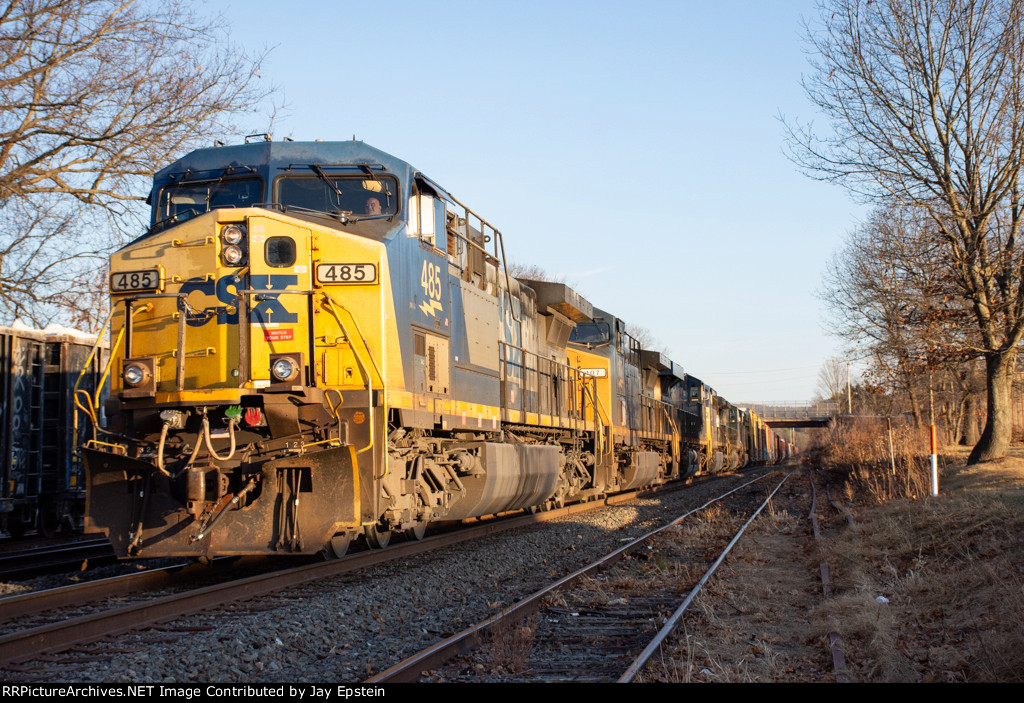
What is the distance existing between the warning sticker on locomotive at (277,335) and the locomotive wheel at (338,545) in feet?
7.34

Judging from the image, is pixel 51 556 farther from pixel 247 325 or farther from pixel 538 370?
pixel 538 370

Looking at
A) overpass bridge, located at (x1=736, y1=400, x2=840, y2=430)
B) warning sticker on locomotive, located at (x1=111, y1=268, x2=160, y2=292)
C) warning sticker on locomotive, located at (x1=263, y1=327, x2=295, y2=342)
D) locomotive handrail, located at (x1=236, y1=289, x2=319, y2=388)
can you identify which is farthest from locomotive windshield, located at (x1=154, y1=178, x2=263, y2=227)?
overpass bridge, located at (x1=736, y1=400, x2=840, y2=430)

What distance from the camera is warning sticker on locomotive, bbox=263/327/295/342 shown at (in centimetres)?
723

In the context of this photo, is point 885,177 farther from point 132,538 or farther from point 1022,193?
point 132,538

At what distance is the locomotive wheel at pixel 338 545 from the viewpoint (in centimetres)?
841

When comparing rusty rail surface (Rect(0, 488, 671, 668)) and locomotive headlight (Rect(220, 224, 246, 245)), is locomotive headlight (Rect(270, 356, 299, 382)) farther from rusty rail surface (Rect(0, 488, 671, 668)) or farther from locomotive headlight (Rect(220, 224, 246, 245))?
rusty rail surface (Rect(0, 488, 671, 668))

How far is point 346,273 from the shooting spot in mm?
7285

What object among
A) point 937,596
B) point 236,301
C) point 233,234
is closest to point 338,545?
point 236,301

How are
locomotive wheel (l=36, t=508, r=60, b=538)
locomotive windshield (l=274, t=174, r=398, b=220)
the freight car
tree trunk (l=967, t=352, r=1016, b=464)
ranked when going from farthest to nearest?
tree trunk (l=967, t=352, r=1016, b=464) → locomotive wheel (l=36, t=508, r=60, b=538) → the freight car → locomotive windshield (l=274, t=174, r=398, b=220)

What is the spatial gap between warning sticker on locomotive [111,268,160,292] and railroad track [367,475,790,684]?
4124 millimetres

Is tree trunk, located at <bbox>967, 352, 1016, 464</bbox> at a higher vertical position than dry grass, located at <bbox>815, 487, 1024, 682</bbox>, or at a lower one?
higher

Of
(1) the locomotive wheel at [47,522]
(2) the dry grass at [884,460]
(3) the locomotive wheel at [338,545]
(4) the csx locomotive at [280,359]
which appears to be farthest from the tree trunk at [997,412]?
(1) the locomotive wheel at [47,522]

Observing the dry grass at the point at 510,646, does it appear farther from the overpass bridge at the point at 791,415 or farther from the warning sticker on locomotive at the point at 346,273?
the overpass bridge at the point at 791,415

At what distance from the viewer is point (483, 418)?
33.4 feet
